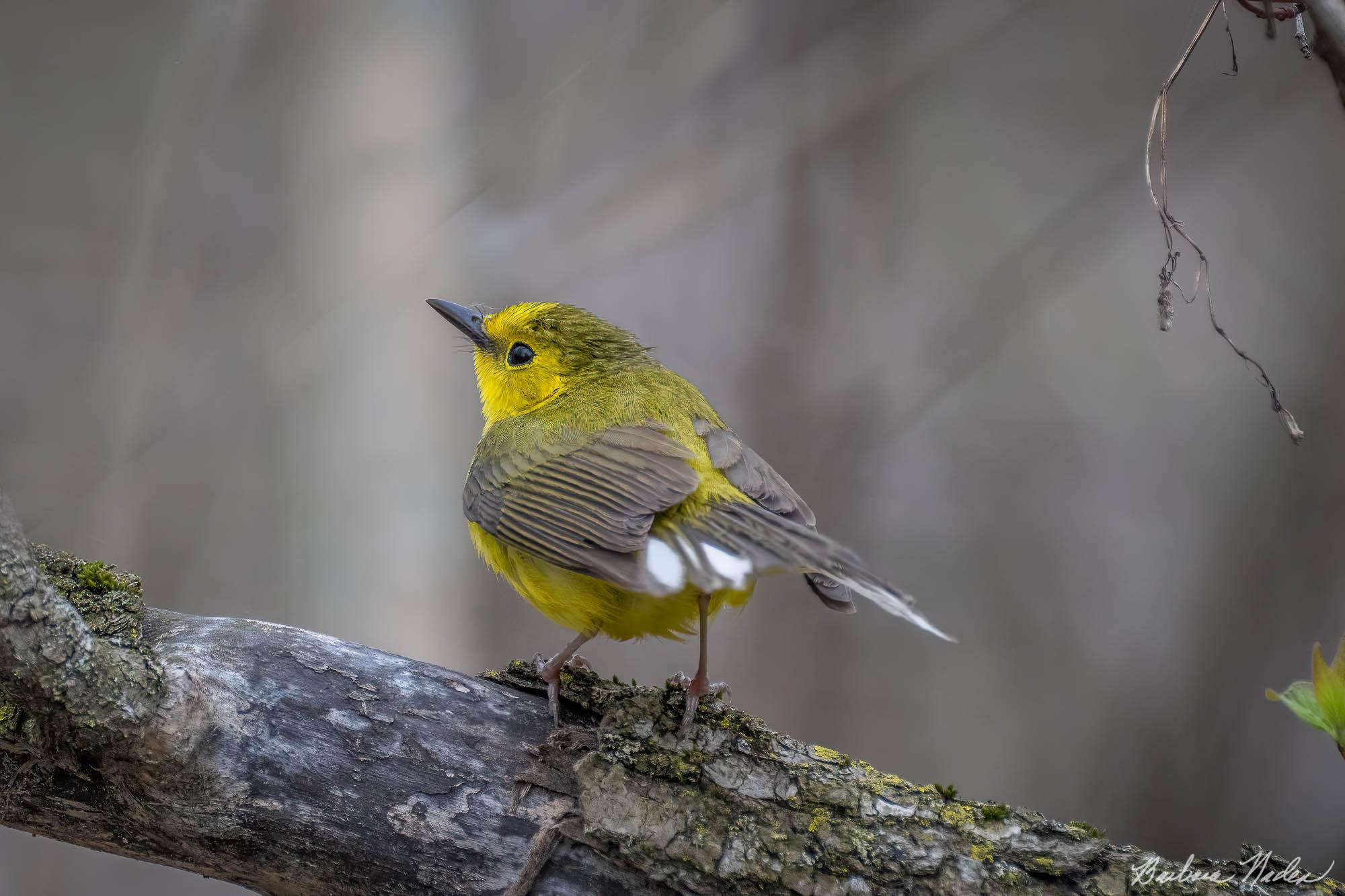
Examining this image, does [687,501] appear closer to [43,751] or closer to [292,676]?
[292,676]

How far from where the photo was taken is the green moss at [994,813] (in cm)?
217

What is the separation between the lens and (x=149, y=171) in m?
5.60

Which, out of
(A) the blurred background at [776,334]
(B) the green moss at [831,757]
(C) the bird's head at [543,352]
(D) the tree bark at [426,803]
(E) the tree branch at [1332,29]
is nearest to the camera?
(E) the tree branch at [1332,29]

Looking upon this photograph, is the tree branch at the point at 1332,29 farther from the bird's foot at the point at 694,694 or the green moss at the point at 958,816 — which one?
the bird's foot at the point at 694,694

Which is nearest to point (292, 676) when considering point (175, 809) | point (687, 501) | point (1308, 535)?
point (175, 809)

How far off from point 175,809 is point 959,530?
4375 millimetres

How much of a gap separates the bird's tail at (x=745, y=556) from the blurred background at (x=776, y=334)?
2787 mm

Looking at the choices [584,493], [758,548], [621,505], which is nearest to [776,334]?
[584,493]

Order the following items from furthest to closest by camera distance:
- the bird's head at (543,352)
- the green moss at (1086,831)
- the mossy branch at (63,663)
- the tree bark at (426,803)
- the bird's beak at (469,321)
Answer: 1. the bird's beak at (469,321)
2. the bird's head at (543,352)
3. the green moss at (1086,831)
4. the tree bark at (426,803)
5. the mossy branch at (63,663)

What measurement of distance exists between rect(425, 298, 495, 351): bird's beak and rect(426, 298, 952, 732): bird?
0.07m

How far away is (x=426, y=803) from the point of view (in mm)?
2117

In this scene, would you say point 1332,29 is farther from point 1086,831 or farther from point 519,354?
point 519,354
